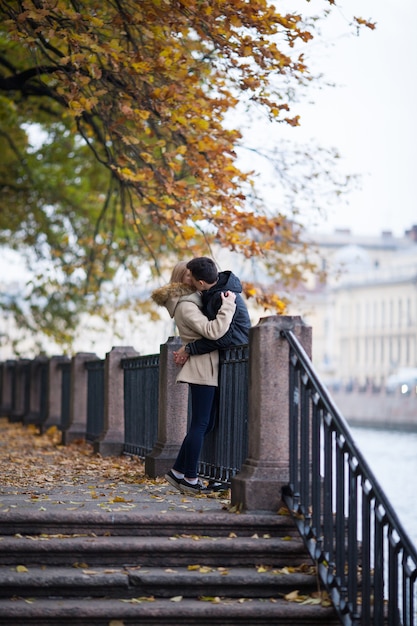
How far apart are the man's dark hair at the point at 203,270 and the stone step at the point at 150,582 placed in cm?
273

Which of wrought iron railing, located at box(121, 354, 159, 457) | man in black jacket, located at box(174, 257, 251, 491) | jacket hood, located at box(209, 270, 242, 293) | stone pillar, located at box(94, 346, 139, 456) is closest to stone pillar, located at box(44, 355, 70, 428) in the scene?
stone pillar, located at box(94, 346, 139, 456)

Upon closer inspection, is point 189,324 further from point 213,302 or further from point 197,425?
point 197,425

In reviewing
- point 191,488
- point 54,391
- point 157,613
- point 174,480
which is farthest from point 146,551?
point 54,391

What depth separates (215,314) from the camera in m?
10.3

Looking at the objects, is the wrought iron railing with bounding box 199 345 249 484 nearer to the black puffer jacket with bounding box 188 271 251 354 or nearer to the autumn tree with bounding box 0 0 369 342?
the black puffer jacket with bounding box 188 271 251 354

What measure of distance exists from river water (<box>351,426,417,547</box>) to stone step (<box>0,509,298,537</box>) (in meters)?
16.1

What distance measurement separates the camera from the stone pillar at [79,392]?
62.3 ft

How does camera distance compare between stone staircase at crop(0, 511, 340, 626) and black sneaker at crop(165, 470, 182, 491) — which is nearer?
stone staircase at crop(0, 511, 340, 626)

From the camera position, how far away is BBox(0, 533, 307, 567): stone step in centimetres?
813

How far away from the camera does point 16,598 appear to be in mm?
7672

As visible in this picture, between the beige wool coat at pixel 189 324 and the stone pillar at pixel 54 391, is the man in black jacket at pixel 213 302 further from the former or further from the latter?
the stone pillar at pixel 54 391

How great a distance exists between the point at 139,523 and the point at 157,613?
108 centimetres

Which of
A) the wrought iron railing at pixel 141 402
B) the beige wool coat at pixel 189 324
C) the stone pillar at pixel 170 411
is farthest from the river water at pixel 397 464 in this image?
the beige wool coat at pixel 189 324

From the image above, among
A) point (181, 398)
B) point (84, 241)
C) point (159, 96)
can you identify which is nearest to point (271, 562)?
point (181, 398)
